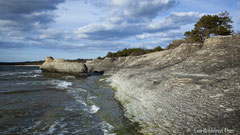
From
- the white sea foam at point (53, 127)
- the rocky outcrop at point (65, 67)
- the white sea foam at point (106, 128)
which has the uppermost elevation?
the rocky outcrop at point (65, 67)

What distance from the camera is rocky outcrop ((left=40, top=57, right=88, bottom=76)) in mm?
30805

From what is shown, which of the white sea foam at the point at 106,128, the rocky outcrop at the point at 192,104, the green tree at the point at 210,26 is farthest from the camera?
the green tree at the point at 210,26

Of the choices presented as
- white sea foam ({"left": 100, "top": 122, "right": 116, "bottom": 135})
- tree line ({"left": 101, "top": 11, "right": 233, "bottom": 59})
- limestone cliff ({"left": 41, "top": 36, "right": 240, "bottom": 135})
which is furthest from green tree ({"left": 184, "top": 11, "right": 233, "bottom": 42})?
white sea foam ({"left": 100, "top": 122, "right": 116, "bottom": 135})

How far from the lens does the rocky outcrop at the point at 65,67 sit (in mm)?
30805

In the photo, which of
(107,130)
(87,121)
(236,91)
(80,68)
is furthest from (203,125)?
Answer: (80,68)

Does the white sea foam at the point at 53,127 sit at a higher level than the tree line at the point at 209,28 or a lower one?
lower

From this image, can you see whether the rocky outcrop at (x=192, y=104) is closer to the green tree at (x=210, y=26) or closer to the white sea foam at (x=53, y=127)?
the white sea foam at (x=53, y=127)

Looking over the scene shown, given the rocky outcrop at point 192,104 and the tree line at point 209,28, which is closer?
the rocky outcrop at point 192,104

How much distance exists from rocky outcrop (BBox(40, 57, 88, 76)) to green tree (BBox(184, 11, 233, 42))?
23854mm

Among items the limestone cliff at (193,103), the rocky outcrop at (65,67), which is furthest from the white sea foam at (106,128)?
the rocky outcrop at (65,67)

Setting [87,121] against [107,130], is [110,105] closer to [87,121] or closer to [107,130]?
[87,121]

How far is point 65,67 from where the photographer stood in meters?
31.4

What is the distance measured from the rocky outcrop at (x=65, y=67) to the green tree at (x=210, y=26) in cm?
2385

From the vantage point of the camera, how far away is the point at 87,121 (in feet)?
23.0
